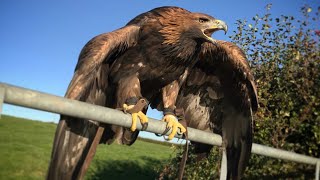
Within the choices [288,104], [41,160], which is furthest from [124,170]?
[288,104]

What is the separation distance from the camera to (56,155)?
2.58 meters

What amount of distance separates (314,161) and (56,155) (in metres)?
2.60

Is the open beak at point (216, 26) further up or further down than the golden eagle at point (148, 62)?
further up

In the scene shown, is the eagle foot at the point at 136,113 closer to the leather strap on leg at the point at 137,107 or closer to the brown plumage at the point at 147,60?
the leather strap on leg at the point at 137,107

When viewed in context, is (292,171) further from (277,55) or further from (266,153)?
(266,153)

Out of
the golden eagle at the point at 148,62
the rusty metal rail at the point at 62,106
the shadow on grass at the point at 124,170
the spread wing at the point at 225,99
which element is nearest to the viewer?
the rusty metal rail at the point at 62,106

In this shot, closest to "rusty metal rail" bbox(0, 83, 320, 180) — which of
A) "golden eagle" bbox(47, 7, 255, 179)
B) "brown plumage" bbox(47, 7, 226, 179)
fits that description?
"golden eagle" bbox(47, 7, 255, 179)

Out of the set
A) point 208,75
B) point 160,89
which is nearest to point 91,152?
point 160,89

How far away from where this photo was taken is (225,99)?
438cm

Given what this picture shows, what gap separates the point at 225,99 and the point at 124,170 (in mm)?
9872

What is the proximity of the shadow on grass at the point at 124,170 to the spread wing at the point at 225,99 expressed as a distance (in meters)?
8.12

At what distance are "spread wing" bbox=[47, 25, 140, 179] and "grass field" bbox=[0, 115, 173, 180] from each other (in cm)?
684

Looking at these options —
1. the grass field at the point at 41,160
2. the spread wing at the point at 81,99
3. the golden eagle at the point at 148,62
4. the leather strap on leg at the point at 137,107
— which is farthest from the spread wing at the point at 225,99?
A: the grass field at the point at 41,160

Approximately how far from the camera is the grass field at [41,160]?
11.8 meters
